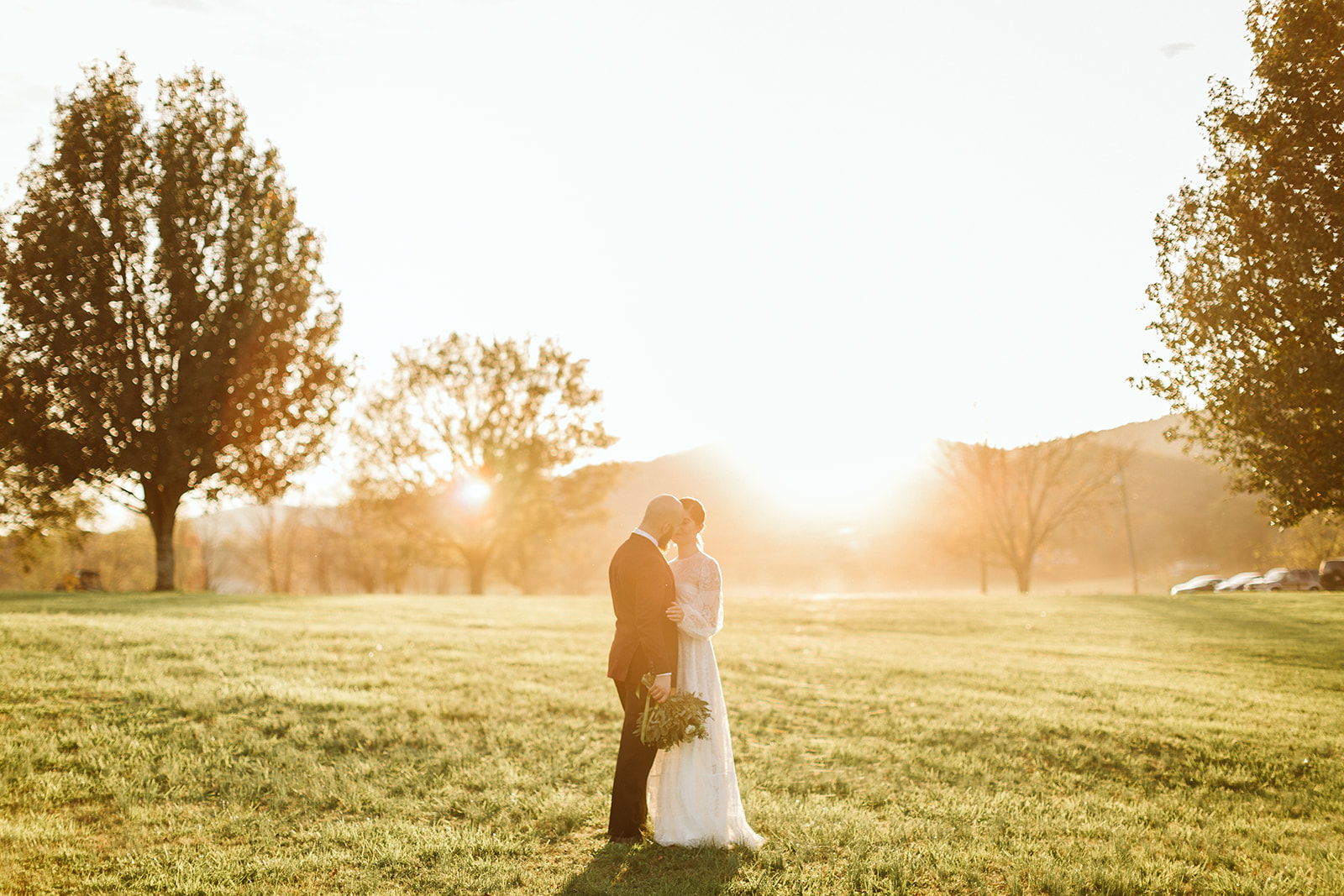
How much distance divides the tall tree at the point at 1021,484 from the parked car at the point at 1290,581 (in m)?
11.4

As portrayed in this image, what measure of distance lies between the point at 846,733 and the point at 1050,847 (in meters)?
4.20

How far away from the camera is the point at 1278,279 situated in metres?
13.4

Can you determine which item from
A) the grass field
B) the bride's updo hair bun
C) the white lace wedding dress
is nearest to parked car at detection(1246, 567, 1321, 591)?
the grass field

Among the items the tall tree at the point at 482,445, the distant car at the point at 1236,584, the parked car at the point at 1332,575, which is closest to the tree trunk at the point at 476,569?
the tall tree at the point at 482,445

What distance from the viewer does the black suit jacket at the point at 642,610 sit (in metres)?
6.15

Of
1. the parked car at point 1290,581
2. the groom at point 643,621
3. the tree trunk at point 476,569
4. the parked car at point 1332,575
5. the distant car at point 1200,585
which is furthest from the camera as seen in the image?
the distant car at point 1200,585

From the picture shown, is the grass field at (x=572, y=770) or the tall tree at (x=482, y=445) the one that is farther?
the tall tree at (x=482, y=445)

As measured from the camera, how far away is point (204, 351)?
81.8 ft

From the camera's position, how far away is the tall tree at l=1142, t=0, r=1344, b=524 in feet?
41.3

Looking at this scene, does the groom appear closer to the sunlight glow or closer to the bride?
the bride

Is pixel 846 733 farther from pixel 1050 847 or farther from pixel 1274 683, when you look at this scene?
pixel 1274 683

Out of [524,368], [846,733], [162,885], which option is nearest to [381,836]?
[162,885]

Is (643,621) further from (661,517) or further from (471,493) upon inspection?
(471,493)

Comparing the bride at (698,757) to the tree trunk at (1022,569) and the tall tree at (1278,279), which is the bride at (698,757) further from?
the tree trunk at (1022,569)
